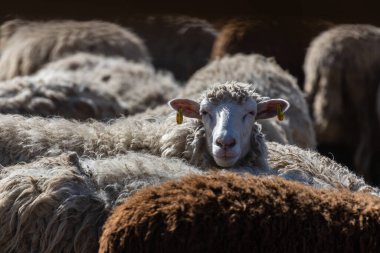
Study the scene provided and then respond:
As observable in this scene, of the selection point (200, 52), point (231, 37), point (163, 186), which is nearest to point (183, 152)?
point (163, 186)

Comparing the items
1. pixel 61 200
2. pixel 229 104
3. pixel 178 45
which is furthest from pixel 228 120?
pixel 178 45

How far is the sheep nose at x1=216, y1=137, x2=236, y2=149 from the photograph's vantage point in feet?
13.6

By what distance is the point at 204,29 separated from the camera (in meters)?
10.2

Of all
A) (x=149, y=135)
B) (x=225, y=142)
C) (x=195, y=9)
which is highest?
(x=195, y=9)

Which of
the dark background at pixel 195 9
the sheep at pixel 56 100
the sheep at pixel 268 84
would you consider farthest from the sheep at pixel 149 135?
the dark background at pixel 195 9

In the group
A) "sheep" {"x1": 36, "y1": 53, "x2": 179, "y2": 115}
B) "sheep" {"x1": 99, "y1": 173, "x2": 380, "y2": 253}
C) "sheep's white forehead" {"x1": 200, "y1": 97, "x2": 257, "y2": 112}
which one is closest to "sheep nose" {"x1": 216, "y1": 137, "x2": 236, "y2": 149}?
"sheep's white forehead" {"x1": 200, "y1": 97, "x2": 257, "y2": 112}

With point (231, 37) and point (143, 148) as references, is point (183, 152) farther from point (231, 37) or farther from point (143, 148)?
point (231, 37)

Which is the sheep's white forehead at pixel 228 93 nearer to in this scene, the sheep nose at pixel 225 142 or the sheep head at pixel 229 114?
the sheep head at pixel 229 114

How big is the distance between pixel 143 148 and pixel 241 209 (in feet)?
7.52

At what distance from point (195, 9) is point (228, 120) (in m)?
3.43

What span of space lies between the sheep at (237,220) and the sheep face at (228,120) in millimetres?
1591

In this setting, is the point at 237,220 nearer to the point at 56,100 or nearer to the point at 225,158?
the point at 225,158

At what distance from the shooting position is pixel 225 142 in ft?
13.6

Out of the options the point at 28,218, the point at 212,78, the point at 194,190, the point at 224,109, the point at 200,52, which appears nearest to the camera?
the point at 194,190
